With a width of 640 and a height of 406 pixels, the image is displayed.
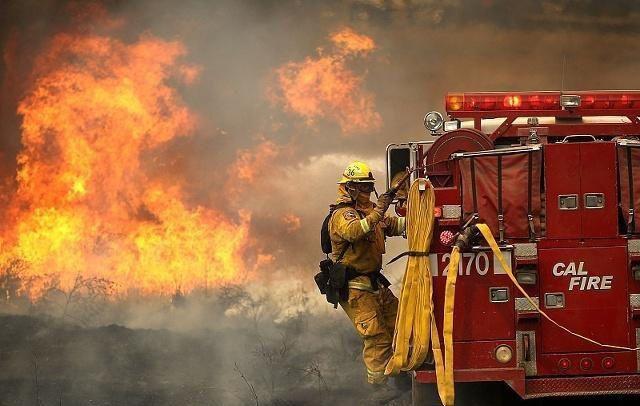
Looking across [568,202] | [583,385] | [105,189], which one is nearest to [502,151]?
[568,202]

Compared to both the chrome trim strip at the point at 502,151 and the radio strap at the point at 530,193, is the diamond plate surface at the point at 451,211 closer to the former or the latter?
the chrome trim strip at the point at 502,151

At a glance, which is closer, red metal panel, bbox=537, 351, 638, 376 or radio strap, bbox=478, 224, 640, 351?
radio strap, bbox=478, 224, 640, 351

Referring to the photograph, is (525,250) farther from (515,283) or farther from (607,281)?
(607,281)

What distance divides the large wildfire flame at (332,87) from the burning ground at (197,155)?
0.02m

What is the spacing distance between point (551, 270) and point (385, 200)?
4.75ft

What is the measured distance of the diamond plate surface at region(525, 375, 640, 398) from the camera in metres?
6.13

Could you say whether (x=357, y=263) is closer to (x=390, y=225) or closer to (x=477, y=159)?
(x=390, y=225)

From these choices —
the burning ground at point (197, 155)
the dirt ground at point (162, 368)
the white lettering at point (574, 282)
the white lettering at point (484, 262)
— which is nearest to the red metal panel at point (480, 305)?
the white lettering at point (484, 262)

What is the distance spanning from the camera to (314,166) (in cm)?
1284

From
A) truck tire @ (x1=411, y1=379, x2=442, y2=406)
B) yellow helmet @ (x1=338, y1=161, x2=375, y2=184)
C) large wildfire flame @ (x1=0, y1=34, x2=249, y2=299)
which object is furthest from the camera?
large wildfire flame @ (x1=0, y1=34, x2=249, y2=299)

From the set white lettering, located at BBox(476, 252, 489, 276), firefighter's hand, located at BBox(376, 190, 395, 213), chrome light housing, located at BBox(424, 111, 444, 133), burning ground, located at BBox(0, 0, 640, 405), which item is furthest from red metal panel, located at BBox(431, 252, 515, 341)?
burning ground, located at BBox(0, 0, 640, 405)

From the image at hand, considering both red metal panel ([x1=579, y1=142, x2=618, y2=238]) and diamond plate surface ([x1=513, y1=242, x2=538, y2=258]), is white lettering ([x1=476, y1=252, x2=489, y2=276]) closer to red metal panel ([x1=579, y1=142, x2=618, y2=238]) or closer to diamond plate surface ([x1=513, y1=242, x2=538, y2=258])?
diamond plate surface ([x1=513, y1=242, x2=538, y2=258])

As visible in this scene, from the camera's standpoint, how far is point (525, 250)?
6188mm

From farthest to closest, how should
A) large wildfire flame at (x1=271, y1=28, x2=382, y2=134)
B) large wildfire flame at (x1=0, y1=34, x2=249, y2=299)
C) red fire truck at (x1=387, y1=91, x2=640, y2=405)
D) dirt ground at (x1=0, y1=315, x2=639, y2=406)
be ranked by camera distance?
large wildfire flame at (x1=271, y1=28, x2=382, y2=134) < large wildfire flame at (x1=0, y1=34, x2=249, y2=299) < dirt ground at (x1=0, y1=315, x2=639, y2=406) < red fire truck at (x1=387, y1=91, x2=640, y2=405)
